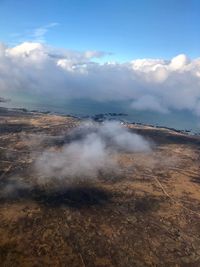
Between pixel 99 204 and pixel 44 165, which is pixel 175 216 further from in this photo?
pixel 44 165

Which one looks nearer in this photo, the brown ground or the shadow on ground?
the brown ground

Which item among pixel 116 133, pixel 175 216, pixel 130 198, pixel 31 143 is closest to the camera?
pixel 175 216

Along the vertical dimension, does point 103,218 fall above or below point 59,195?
below

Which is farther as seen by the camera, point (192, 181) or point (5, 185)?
point (192, 181)

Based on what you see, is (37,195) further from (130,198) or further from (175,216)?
(175,216)

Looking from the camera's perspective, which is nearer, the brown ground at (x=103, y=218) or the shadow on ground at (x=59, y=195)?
the brown ground at (x=103, y=218)

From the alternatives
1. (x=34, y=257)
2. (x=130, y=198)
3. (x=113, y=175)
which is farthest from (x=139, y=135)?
(x=34, y=257)

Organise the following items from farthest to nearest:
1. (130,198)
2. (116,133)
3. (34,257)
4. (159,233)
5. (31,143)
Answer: (116,133), (31,143), (130,198), (159,233), (34,257)

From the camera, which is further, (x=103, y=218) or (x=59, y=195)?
(x=59, y=195)
